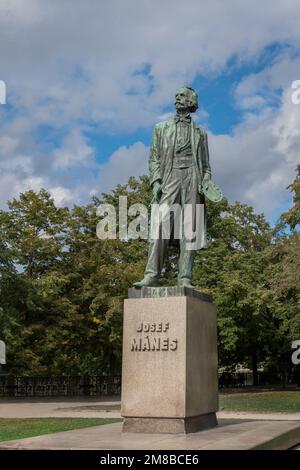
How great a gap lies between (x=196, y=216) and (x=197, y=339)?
1.95 meters

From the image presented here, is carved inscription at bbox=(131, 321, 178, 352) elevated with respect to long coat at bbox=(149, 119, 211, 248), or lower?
lower

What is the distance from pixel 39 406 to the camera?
78.8ft

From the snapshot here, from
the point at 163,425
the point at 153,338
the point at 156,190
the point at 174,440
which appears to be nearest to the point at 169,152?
the point at 156,190

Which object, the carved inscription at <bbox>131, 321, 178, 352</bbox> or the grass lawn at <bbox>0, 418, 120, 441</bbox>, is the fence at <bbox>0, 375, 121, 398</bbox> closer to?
the grass lawn at <bbox>0, 418, 120, 441</bbox>

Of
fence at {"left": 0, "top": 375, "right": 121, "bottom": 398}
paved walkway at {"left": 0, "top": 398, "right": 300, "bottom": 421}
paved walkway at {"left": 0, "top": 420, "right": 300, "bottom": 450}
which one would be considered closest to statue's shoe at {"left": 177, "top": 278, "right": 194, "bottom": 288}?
paved walkway at {"left": 0, "top": 420, "right": 300, "bottom": 450}

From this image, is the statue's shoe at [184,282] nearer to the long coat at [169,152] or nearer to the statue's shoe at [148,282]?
the statue's shoe at [148,282]

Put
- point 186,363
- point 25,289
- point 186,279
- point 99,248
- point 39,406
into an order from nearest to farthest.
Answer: point 186,363, point 186,279, point 39,406, point 25,289, point 99,248

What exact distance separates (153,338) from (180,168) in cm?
273

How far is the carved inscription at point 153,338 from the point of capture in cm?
875

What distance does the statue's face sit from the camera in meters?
10.0

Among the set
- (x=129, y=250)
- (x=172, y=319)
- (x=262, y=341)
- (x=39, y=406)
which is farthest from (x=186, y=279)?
(x=262, y=341)

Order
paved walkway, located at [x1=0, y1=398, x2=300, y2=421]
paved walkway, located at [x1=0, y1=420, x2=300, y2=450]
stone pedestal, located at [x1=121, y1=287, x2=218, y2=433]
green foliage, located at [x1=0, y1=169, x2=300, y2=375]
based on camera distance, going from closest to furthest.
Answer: paved walkway, located at [x1=0, y1=420, x2=300, y2=450], stone pedestal, located at [x1=121, y1=287, x2=218, y2=433], paved walkway, located at [x1=0, y1=398, x2=300, y2=421], green foliage, located at [x1=0, y1=169, x2=300, y2=375]

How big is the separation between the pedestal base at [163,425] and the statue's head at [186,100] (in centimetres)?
475

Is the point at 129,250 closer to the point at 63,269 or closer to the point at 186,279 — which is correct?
the point at 63,269
